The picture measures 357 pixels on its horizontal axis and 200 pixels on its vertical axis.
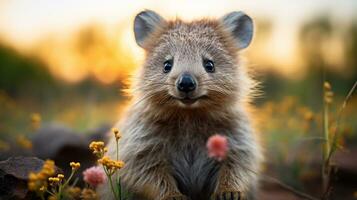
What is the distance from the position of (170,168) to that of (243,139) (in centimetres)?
88

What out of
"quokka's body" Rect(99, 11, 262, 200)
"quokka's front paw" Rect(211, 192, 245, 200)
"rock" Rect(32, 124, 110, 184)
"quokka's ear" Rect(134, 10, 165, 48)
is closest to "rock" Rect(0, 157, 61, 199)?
"quokka's body" Rect(99, 11, 262, 200)

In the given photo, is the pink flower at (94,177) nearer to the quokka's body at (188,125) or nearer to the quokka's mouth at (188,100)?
the quokka's body at (188,125)

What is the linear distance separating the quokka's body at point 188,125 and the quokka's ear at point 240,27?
44 centimetres

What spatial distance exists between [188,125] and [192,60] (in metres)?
0.69

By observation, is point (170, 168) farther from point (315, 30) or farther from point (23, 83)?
point (23, 83)

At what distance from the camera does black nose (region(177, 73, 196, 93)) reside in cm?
570

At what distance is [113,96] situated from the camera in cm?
1551

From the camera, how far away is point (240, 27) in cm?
725

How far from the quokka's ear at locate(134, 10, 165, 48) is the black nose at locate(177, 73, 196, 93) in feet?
4.91

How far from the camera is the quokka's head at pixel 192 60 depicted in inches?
236

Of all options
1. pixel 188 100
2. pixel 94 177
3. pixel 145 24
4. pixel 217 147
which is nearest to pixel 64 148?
pixel 145 24

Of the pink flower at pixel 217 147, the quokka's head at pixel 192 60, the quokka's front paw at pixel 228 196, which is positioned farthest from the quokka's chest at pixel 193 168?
the pink flower at pixel 217 147

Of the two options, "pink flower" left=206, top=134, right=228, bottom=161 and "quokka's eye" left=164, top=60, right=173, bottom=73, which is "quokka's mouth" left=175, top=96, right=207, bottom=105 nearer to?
"quokka's eye" left=164, top=60, right=173, bottom=73

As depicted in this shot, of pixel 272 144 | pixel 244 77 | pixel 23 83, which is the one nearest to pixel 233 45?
pixel 244 77
